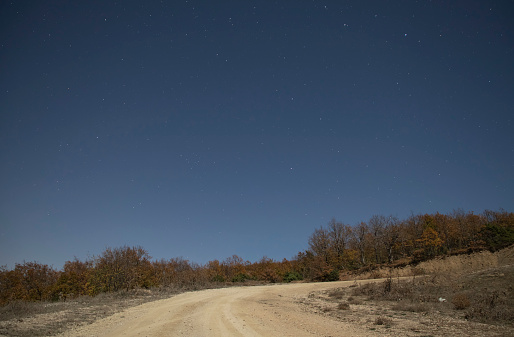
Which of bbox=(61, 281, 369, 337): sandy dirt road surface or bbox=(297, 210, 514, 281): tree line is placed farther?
bbox=(297, 210, 514, 281): tree line

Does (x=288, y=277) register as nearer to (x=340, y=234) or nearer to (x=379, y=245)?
(x=340, y=234)

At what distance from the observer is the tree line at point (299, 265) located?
29516 mm

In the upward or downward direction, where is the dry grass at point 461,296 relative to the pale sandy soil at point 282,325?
downward

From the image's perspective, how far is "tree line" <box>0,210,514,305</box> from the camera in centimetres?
2952

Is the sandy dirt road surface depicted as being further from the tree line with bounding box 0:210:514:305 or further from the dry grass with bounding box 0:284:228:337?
the tree line with bounding box 0:210:514:305

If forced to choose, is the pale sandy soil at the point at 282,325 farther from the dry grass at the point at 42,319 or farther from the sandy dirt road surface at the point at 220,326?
the dry grass at the point at 42,319

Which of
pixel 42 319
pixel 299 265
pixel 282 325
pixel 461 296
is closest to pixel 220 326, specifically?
pixel 282 325

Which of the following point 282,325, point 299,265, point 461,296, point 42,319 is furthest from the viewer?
point 299,265

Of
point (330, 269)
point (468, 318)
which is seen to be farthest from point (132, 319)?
point (330, 269)

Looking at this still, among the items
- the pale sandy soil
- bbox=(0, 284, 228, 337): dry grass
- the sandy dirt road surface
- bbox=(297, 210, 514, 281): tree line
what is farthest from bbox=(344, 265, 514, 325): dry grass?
bbox=(297, 210, 514, 281): tree line

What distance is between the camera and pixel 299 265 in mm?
60969

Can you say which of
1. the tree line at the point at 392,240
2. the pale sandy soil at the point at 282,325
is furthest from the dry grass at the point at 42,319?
the tree line at the point at 392,240

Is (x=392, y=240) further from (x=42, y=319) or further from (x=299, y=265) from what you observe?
(x=42, y=319)

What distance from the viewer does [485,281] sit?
17.8 metres
